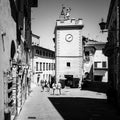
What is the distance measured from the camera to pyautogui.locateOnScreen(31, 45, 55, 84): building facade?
41569mm

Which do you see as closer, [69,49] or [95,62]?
[69,49]

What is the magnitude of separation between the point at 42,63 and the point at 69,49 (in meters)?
12.9

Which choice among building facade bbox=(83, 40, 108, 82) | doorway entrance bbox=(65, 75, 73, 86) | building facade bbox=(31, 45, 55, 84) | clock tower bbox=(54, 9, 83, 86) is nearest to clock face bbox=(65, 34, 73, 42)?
clock tower bbox=(54, 9, 83, 86)

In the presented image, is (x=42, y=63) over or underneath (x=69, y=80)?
over

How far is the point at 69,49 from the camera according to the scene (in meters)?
35.4

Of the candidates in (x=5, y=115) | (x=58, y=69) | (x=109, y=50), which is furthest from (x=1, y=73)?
(x=58, y=69)

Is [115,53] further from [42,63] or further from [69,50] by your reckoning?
[42,63]

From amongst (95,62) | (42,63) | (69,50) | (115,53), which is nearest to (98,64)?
(95,62)

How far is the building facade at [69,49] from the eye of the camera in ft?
116

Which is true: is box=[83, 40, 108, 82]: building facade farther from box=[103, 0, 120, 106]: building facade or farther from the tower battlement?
box=[103, 0, 120, 106]: building facade

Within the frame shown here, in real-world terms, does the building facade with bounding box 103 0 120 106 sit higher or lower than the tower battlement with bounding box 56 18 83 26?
lower

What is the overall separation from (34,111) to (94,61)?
34.3 meters

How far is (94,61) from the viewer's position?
156 ft

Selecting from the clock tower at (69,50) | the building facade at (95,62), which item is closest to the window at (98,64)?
the building facade at (95,62)
